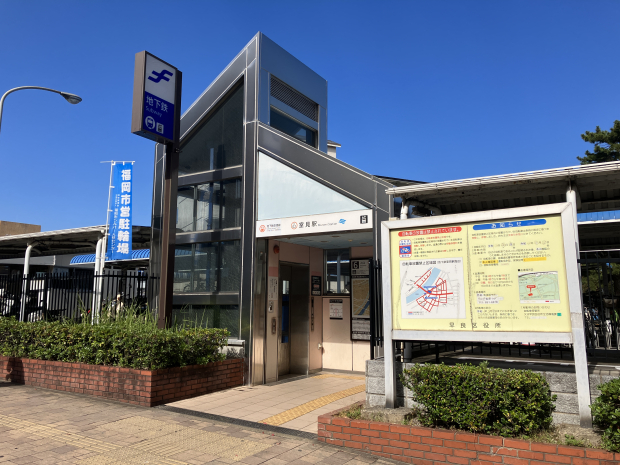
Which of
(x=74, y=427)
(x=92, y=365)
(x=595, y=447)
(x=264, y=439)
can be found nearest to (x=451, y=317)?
(x=595, y=447)

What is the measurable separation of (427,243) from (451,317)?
0.90 m

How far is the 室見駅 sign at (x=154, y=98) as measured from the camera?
8641 mm

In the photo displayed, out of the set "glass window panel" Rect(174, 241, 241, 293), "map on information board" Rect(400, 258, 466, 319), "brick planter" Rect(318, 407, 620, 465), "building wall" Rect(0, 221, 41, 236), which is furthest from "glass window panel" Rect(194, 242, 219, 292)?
"building wall" Rect(0, 221, 41, 236)

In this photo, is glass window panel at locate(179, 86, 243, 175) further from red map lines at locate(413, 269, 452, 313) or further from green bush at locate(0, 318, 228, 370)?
red map lines at locate(413, 269, 452, 313)

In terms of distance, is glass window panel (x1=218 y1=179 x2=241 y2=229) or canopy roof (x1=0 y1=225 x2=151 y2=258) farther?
canopy roof (x1=0 y1=225 x2=151 y2=258)

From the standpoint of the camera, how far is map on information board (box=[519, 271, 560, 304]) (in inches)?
192

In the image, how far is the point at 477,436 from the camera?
4609mm

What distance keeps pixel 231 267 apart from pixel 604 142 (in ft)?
79.1

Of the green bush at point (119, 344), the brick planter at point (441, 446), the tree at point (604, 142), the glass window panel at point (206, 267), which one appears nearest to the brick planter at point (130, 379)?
the green bush at point (119, 344)

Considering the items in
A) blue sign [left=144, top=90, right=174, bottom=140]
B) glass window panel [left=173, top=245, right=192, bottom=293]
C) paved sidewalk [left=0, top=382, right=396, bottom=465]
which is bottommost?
paved sidewalk [left=0, top=382, right=396, bottom=465]

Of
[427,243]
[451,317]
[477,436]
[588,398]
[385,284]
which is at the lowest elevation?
[477,436]

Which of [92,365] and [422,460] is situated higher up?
[92,365]

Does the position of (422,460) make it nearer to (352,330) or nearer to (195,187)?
(352,330)

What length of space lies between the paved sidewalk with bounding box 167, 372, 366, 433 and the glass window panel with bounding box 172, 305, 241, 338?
1.27m
